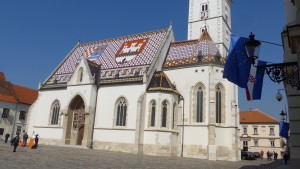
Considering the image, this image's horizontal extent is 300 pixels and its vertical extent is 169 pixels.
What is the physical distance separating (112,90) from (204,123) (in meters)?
11.3

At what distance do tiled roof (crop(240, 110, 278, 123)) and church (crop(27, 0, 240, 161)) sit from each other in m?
27.0

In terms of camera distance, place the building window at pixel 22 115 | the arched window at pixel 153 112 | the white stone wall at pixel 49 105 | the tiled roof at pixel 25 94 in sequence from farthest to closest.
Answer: the tiled roof at pixel 25 94 → the building window at pixel 22 115 → the white stone wall at pixel 49 105 → the arched window at pixel 153 112

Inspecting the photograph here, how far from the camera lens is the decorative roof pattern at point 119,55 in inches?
1275

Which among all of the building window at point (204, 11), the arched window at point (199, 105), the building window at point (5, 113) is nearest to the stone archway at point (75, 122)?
the arched window at point (199, 105)

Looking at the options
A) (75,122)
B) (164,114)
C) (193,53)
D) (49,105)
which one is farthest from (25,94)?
(193,53)

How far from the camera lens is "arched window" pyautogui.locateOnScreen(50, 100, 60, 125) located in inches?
1379

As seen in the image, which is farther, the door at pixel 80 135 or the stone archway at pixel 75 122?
the stone archway at pixel 75 122

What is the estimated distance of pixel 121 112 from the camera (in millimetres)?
30453

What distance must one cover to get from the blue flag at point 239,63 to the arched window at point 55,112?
2929cm

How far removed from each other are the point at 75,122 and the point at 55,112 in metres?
3.64

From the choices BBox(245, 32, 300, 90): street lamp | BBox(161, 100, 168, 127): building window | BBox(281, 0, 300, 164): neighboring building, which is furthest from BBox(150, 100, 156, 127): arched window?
BBox(245, 32, 300, 90): street lamp

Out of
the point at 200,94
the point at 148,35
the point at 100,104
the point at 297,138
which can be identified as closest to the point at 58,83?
the point at 100,104

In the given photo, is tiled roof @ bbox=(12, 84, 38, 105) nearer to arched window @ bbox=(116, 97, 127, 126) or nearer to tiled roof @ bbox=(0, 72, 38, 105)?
tiled roof @ bbox=(0, 72, 38, 105)

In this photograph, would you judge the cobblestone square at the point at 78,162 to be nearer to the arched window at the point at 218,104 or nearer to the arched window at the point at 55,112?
the arched window at the point at 218,104
